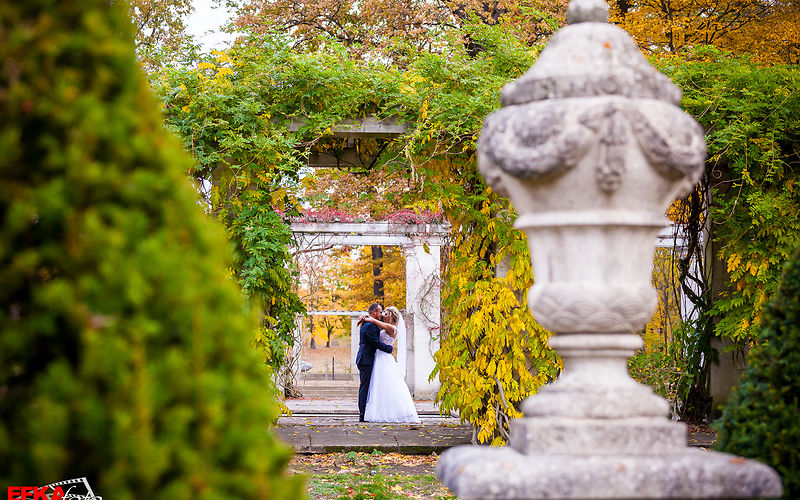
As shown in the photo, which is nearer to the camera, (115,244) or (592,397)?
(115,244)

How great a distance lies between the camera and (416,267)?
1528cm

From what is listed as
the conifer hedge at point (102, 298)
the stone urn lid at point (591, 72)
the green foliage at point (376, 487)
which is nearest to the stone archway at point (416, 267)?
the green foliage at point (376, 487)

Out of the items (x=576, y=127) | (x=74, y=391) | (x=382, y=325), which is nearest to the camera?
(x=74, y=391)

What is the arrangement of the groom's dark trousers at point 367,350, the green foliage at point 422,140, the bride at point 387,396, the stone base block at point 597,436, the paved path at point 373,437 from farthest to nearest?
1. the groom's dark trousers at point 367,350
2. the bride at point 387,396
3. the paved path at point 373,437
4. the green foliage at point 422,140
5. the stone base block at point 597,436

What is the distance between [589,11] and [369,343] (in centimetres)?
847

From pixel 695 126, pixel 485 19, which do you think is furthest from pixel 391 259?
pixel 695 126

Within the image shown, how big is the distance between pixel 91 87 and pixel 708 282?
8900 millimetres

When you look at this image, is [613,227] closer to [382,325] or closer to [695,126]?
[695,126]

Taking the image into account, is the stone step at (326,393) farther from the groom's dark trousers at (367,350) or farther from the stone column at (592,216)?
the stone column at (592,216)

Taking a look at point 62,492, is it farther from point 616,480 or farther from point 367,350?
point 367,350

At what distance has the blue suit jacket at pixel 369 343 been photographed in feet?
34.5

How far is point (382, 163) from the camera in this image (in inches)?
301

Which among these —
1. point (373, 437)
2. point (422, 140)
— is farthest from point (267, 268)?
point (373, 437)

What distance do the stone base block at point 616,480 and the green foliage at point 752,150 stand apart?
18.0 feet
